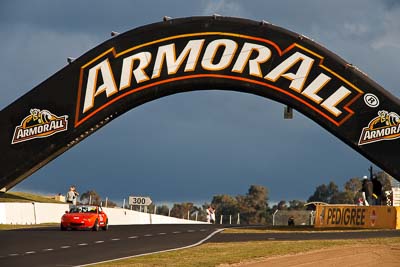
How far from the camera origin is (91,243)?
26078 millimetres

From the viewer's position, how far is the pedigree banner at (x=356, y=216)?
35.5 metres

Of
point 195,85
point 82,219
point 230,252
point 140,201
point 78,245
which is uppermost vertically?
point 195,85

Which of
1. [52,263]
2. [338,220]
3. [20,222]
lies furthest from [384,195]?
[52,263]

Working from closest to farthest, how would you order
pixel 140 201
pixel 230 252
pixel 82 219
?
pixel 230 252 < pixel 82 219 < pixel 140 201

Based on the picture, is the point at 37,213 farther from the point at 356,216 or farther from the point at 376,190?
the point at 376,190

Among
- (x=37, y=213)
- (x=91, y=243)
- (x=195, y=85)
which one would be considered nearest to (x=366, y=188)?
(x=195, y=85)

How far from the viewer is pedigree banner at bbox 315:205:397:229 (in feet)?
116

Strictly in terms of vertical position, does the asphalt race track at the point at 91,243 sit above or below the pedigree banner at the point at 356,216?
below

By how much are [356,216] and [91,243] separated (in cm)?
1523

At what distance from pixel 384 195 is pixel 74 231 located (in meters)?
18.1

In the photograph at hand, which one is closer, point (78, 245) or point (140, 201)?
point (78, 245)

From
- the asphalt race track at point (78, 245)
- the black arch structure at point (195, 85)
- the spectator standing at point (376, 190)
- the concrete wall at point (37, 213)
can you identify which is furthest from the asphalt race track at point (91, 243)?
the spectator standing at point (376, 190)

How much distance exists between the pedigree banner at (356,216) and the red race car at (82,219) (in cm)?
1093

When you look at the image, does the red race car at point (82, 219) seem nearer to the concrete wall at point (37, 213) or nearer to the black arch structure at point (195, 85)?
the concrete wall at point (37, 213)
